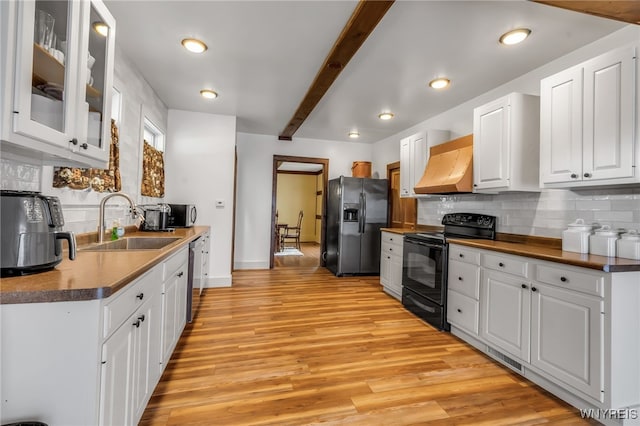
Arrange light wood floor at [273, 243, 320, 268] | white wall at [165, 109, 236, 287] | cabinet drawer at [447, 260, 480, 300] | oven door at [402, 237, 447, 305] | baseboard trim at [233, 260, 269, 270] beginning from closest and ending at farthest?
cabinet drawer at [447, 260, 480, 300] < oven door at [402, 237, 447, 305] < white wall at [165, 109, 236, 287] < baseboard trim at [233, 260, 269, 270] < light wood floor at [273, 243, 320, 268]

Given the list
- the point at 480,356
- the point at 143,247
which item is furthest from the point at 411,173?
the point at 143,247

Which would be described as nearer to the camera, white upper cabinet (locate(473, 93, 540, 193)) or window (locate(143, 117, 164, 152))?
white upper cabinet (locate(473, 93, 540, 193))

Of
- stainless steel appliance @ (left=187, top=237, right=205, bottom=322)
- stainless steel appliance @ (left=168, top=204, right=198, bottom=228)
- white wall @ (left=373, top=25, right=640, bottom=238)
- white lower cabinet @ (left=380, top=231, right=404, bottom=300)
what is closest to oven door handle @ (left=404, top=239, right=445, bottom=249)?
white lower cabinet @ (left=380, top=231, right=404, bottom=300)

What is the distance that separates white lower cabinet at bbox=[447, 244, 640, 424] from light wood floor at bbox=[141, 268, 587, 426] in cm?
17

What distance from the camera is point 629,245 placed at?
1790mm

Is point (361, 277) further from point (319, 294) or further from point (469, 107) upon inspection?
point (469, 107)

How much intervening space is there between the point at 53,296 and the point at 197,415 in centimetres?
115

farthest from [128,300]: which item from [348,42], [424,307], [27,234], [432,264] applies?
[424,307]

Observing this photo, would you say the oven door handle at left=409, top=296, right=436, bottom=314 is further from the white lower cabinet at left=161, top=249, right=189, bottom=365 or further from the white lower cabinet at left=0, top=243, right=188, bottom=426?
the white lower cabinet at left=0, top=243, right=188, bottom=426

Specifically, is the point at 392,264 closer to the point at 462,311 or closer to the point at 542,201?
the point at 462,311

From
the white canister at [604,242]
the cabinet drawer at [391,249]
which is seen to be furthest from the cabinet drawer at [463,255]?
the cabinet drawer at [391,249]

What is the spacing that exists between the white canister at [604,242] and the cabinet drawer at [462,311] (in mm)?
916

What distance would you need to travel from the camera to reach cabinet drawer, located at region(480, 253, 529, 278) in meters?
2.11

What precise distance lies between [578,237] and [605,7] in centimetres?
140
